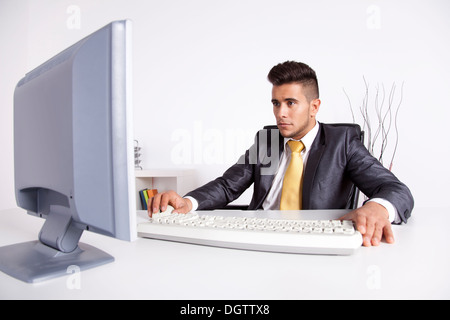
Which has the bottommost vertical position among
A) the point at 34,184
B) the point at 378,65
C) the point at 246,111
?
the point at 34,184

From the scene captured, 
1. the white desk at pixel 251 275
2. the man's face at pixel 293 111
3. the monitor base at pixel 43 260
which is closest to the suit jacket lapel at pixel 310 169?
the man's face at pixel 293 111

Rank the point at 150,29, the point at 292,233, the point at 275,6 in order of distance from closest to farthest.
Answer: the point at 292,233 → the point at 275,6 → the point at 150,29

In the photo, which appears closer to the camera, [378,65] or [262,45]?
[378,65]

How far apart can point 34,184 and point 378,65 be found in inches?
119

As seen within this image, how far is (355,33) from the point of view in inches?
120

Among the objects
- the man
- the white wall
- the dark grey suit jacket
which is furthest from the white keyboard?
the white wall

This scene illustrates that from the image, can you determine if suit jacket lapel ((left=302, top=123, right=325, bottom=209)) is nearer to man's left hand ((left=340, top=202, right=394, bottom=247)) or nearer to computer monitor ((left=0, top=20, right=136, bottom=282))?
man's left hand ((left=340, top=202, right=394, bottom=247))

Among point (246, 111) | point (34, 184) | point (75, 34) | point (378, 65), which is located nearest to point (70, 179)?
point (34, 184)

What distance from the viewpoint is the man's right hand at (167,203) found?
1136 mm

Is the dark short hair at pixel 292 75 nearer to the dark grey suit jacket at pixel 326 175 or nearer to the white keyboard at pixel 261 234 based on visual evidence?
the dark grey suit jacket at pixel 326 175

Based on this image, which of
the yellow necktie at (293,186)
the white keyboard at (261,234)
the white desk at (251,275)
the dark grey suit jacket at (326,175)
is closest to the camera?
the white desk at (251,275)

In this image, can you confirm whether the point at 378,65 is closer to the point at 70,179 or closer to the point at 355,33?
the point at 355,33

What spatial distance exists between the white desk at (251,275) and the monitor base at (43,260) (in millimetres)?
17
